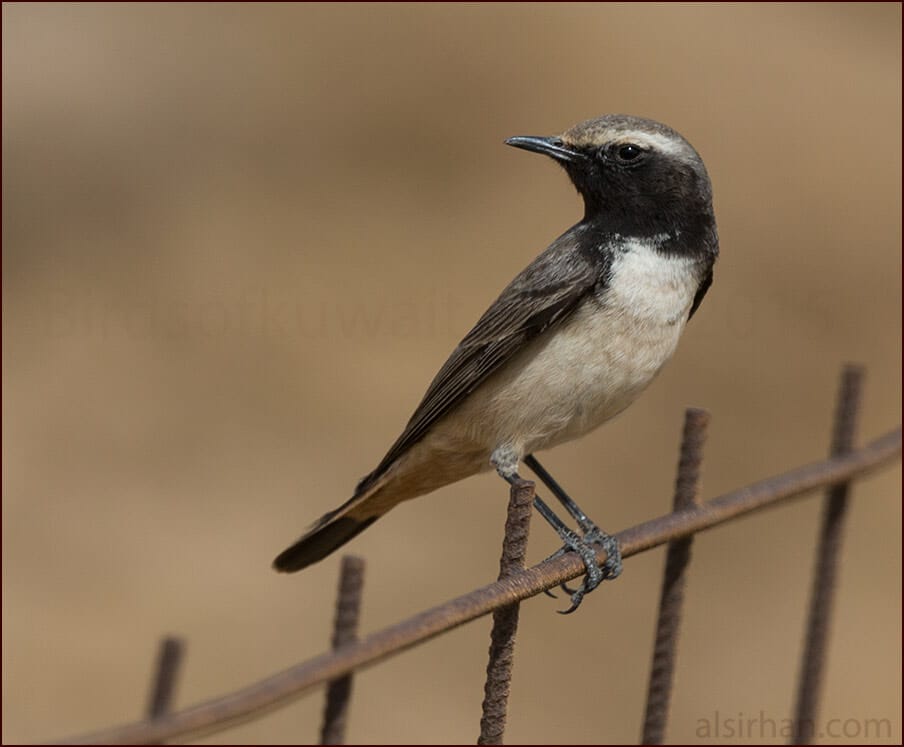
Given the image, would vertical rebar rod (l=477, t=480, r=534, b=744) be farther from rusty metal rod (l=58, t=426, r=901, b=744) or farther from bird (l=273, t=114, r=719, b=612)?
bird (l=273, t=114, r=719, b=612)

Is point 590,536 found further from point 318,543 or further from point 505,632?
point 505,632

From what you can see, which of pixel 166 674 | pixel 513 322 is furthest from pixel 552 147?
pixel 166 674

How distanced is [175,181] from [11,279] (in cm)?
122

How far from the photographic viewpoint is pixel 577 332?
490 cm

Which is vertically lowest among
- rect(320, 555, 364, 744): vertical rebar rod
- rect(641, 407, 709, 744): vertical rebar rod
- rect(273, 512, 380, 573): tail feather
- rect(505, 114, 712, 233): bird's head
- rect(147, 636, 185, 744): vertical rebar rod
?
rect(147, 636, 185, 744): vertical rebar rod

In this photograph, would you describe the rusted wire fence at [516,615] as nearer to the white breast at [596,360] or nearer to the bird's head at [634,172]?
the white breast at [596,360]

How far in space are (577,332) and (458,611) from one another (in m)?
2.56

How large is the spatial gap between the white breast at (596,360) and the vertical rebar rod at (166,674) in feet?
9.22

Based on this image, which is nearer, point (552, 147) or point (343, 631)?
point (343, 631)

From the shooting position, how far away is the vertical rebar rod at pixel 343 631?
2480mm

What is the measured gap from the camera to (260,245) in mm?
9727

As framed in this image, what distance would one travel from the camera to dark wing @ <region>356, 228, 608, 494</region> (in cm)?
487

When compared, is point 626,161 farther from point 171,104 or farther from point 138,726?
point 171,104

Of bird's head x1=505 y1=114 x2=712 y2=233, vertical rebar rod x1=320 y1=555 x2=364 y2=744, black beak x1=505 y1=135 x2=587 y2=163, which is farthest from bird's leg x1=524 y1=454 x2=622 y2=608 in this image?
vertical rebar rod x1=320 y1=555 x2=364 y2=744
